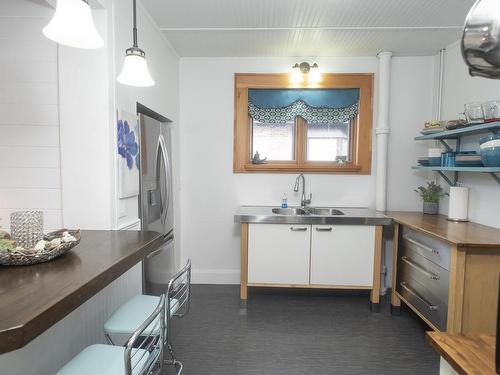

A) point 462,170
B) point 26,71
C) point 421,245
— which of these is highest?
point 26,71

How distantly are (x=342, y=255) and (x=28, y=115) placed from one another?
2708 millimetres

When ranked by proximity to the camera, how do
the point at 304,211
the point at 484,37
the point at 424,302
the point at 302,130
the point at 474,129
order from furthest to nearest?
the point at 302,130 < the point at 304,211 < the point at 424,302 < the point at 474,129 < the point at 484,37

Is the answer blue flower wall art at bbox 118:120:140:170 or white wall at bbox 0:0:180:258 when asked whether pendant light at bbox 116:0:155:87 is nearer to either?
white wall at bbox 0:0:180:258

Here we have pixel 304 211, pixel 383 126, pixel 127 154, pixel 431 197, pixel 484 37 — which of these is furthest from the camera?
pixel 304 211

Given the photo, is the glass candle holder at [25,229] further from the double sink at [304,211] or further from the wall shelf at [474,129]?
the wall shelf at [474,129]

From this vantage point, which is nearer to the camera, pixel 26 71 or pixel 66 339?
pixel 66 339

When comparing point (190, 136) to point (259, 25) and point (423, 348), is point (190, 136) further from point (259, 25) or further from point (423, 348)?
point (423, 348)

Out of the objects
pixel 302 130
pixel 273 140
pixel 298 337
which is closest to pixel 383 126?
pixel 302 130

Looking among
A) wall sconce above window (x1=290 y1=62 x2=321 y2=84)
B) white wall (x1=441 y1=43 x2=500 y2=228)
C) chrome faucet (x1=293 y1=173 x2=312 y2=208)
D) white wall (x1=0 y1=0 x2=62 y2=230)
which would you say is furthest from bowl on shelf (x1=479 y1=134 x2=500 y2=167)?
white wall (x1=0 y1=0 x2=62 y2=230)

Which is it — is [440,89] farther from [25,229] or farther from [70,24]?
[25,229]

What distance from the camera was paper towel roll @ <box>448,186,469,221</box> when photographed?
2.59m

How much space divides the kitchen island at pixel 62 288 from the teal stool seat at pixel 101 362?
0.20 m

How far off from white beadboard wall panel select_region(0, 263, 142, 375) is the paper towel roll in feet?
9.13

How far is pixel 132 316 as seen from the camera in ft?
4.96
